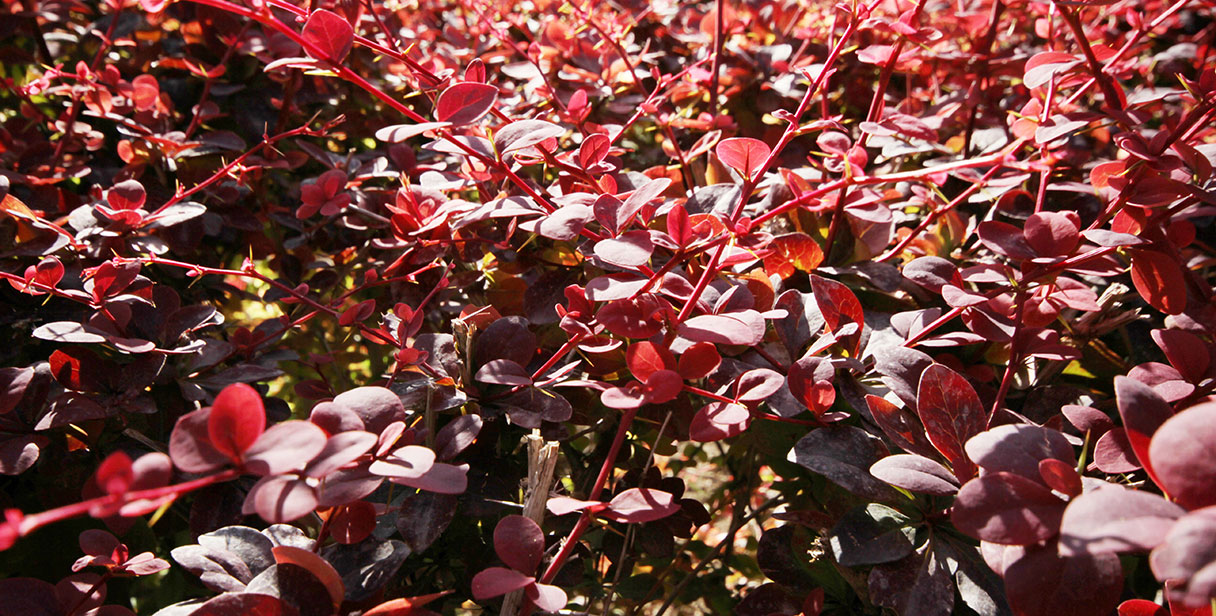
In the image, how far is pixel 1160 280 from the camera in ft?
2.87

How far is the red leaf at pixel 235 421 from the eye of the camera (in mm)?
538

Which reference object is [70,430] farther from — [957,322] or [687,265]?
[957,322]

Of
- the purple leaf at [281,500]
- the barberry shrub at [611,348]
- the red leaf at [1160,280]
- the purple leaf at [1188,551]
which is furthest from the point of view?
the red leaf at [1160,280]

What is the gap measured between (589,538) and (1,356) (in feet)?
3.08

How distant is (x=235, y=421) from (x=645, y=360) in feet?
1.25

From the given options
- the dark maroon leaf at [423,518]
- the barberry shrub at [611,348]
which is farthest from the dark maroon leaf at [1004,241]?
the dark maroon leaf at [423,518]

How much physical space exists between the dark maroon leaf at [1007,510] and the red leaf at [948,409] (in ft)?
0.44

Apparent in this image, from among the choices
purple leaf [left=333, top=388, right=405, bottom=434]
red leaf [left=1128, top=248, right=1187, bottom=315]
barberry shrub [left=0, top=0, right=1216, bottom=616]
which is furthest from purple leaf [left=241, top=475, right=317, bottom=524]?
red leaf [left=1128, top=248, right=1187, bottom=315]

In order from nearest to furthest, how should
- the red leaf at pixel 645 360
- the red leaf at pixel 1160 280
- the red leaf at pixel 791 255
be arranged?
the red leaf at pixel 645 360 → the red leaf at pixel 1160 280 → the red leaf at pixel 791 255

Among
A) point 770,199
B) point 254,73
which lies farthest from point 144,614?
point 770,199

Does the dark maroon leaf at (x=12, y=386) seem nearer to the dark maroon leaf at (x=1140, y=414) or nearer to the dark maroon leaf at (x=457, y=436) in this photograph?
the dark maroon leaf at (x=457, y=436)

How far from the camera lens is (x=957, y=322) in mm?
1065

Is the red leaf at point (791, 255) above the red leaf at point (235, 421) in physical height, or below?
below

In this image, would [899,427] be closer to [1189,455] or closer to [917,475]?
[917,475]
